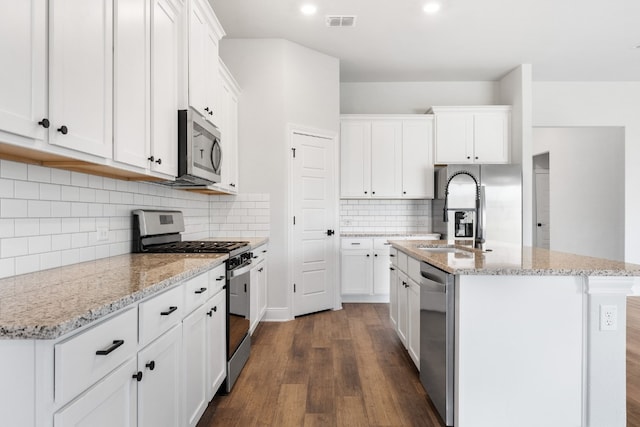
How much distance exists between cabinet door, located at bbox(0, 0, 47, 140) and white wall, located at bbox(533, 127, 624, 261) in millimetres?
6557

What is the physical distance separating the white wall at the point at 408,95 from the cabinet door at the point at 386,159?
46cm

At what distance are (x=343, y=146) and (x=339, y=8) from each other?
1862 mm

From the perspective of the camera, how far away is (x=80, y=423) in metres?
0.96

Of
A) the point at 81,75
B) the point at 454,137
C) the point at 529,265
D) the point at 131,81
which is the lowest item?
the point at 529,265

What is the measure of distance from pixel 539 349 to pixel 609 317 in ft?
1.18

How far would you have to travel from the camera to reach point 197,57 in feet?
8.44

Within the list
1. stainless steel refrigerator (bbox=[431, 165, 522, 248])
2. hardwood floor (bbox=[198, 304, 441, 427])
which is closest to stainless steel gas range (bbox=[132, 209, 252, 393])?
hardwood floor (bbox=[198, 304, 441, 427])

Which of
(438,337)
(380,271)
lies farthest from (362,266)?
(438,337)

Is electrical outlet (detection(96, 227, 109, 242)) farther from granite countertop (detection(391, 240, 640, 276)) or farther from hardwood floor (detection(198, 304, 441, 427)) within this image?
granite countertop (detection(391, 240, 640, 276))

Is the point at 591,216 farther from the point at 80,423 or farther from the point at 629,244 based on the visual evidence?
the point at 80,423

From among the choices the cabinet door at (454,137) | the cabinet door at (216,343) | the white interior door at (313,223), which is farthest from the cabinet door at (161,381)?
the cabinet door at (454,137)

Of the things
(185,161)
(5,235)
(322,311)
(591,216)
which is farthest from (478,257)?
(591,216)

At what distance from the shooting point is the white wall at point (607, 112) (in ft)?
17.6

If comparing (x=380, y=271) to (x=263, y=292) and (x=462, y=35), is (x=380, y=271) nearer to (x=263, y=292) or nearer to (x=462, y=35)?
(x=263, y=292)
